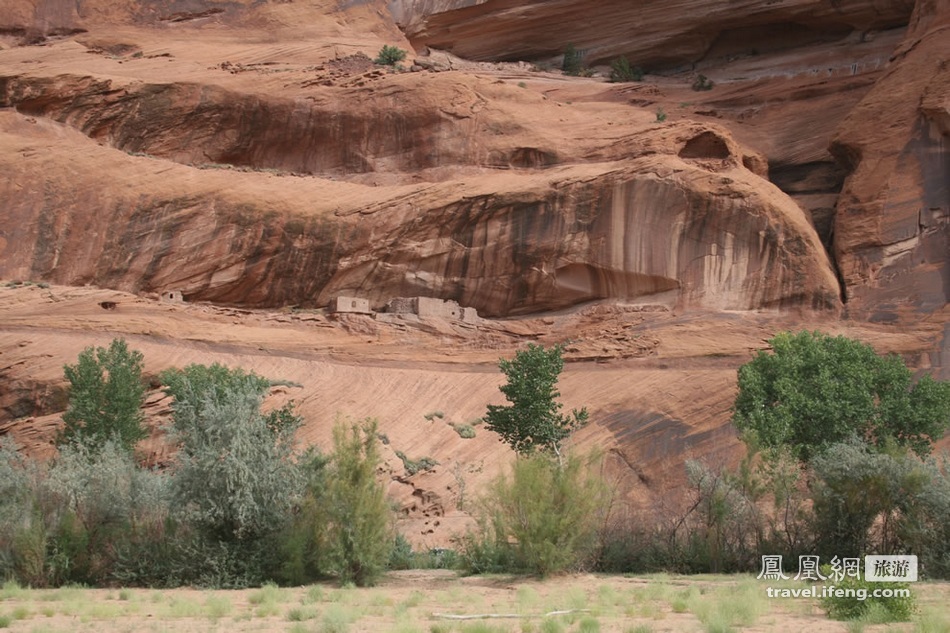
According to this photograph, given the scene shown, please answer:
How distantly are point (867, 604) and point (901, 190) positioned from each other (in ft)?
83.7

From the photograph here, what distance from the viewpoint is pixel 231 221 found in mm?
40406

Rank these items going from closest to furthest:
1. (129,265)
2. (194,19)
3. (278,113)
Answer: (129,265), (278,113), (194,19)

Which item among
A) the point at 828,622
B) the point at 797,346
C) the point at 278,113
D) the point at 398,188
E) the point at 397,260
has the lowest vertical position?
the point at 828,622

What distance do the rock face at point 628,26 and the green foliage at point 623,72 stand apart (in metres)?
1.22

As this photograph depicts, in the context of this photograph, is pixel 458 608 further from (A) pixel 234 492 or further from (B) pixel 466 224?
(B) pixel 466 224

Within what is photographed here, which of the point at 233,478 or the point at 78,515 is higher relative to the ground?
the point at 233,478

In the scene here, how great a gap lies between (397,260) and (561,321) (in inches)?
248

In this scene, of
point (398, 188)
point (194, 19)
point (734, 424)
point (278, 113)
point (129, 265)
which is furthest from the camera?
point (194, 19)

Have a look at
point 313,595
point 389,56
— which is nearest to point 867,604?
point 313,595

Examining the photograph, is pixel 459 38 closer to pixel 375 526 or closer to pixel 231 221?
pixel 231 221

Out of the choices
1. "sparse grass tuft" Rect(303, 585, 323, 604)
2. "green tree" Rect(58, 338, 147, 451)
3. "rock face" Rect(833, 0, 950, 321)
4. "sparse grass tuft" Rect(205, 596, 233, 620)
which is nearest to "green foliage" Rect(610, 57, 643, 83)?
"rock face" Rect(833, 0, 950, 321)

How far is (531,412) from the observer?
99.6 feet

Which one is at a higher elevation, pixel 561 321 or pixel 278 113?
pixel 278 113

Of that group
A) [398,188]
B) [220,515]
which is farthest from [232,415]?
[398,188]
